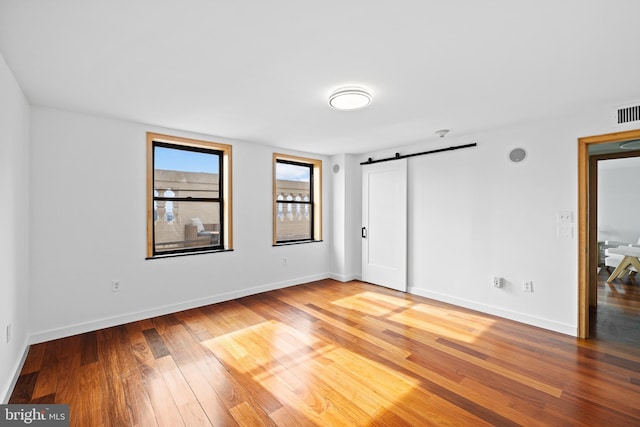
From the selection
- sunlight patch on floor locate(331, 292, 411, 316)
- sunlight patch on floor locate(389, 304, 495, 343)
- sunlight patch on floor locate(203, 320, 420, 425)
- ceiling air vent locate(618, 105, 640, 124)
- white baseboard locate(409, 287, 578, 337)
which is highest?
ceiling air vent locate(618, 105, 640, 124)

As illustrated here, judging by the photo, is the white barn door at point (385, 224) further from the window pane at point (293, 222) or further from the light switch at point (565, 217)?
the light switch at point (565, 217)

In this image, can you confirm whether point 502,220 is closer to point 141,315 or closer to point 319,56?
point 319,56

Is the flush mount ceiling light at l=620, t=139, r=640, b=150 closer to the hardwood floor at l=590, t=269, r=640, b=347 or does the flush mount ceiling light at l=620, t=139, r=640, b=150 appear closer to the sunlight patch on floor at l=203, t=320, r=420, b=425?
the hardwood floor at l=590, t=269, r=640, b=347

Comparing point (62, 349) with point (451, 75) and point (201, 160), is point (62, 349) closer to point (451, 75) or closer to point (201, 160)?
point (201, 160)

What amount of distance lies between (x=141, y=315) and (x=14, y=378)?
128 cm

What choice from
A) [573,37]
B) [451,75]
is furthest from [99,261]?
[573,37]

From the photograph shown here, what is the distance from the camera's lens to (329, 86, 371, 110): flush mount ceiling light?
8.03ft

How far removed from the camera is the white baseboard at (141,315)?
115 inches

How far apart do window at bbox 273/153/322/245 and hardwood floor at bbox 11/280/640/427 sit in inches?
76.6

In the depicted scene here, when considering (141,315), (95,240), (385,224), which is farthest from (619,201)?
(95,240)

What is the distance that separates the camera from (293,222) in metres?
5.29

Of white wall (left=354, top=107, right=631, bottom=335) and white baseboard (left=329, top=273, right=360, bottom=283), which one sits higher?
white wall (left=354, top=107, right=631, bottom=335)

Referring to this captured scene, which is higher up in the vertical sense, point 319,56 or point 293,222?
point 319,56

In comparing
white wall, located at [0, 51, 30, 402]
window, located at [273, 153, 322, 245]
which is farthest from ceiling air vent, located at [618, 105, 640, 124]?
white wall, located at [0, 51, 30, 402]
